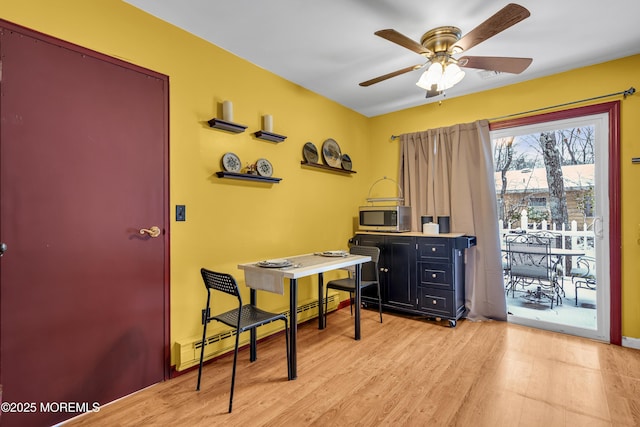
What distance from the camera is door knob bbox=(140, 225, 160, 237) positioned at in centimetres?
211

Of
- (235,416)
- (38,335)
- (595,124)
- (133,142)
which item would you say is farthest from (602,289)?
(38,335)

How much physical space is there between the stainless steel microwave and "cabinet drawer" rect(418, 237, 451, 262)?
0.31 meters

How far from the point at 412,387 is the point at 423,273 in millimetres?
1470

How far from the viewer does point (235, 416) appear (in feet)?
5.98

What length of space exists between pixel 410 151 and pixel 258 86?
2.02 meters

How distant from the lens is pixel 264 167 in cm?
294

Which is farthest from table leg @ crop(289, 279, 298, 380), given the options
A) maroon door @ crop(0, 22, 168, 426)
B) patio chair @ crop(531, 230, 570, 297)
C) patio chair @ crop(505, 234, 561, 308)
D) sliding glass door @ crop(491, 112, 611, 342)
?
patio chair @ crop(531, 230, 570, 297)

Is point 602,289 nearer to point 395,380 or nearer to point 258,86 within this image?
point 395,380

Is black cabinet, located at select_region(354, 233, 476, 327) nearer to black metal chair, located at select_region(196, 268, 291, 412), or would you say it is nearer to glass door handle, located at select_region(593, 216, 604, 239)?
glass door handle, located at select_region(593, 216, 604, 239)

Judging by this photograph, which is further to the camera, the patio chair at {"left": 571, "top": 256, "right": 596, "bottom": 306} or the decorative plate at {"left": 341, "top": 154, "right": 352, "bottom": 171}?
the decorative plate at {"left": 341, "top": 154, "right": 352, "bottom": 171}

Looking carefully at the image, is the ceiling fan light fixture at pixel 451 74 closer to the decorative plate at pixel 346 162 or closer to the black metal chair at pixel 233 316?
the decorative plate at pixel 346 162

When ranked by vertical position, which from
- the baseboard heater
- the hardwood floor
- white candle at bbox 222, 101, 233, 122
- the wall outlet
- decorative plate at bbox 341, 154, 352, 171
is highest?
white candle at bbox 222, 101, 233, 122

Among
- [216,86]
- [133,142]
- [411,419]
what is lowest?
[411,419]

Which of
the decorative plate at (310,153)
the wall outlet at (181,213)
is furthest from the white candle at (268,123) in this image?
the wall outlet at (181,213)
